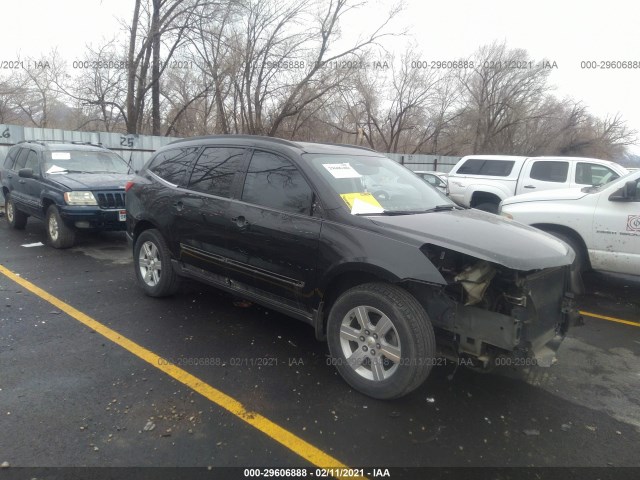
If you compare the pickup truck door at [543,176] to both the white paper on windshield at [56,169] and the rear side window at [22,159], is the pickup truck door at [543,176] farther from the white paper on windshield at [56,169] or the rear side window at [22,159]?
the rear side window at [22,159]

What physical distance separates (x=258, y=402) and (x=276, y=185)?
1.75 m

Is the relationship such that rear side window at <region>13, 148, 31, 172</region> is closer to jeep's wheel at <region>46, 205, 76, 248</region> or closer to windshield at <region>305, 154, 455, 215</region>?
jeep's wheel at <region>46, 205, 76, 248</region>

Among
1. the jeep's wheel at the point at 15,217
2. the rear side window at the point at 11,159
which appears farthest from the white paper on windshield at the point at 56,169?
the rear side window at the point at 11,159

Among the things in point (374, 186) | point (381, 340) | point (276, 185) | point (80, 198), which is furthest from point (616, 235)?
point (80, 198)

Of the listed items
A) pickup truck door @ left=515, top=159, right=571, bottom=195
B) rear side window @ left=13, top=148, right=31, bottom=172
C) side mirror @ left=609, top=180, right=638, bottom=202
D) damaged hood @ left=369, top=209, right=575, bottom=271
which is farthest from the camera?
pickup truck door @ left=515, top=159, right=571, bottom=195

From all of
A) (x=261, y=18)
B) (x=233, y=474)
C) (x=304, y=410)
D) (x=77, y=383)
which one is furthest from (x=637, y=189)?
(x=261, y=18)

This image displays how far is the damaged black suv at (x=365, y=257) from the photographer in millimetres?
2812

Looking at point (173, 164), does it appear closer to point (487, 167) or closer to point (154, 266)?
point (154, 266)

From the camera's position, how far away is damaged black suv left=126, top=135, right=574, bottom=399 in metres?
2.81

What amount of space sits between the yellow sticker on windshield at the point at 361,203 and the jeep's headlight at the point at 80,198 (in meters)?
5.16

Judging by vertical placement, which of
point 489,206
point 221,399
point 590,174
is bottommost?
point 221,399

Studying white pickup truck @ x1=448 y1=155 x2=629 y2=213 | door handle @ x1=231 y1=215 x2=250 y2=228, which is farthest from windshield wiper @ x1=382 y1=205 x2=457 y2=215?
white pickup truck @ x1=448 y1=155 x2=629 y2=213

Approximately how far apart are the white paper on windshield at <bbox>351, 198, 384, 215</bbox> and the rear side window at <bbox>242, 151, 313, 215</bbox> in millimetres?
361

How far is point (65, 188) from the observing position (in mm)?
6785
